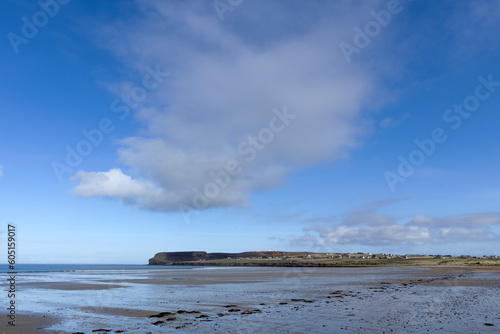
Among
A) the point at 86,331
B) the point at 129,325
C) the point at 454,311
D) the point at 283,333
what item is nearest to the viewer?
the point at 283,333

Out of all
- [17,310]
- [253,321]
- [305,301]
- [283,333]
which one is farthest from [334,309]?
[17,310]

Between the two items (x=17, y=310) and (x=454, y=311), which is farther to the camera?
(x=17, y=310)

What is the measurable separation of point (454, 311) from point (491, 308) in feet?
11.9

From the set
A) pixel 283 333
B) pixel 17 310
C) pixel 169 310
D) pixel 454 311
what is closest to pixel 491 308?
pixel 454 311

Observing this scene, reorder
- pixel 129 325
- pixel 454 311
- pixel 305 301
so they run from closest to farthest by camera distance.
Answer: pixel 129 325 → pixel 454 311 → pixel 305 301

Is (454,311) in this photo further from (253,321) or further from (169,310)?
(169,310)

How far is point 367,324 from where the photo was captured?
2009 centimetres

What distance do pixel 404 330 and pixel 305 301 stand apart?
42.8 feet

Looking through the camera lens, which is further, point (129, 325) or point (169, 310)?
point (169, 310)

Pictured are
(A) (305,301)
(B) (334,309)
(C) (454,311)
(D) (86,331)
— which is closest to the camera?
(D) (86,331)

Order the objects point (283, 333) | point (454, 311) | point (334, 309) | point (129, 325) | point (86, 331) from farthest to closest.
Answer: point (334, 309) < point (454, 311) < point (129, 325) < point (86, 331) < point (283, 333)

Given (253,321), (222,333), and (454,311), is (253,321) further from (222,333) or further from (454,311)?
(454,311)

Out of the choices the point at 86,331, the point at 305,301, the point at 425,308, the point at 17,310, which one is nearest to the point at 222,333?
the point at 86,331

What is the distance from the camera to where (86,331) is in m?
19.5
